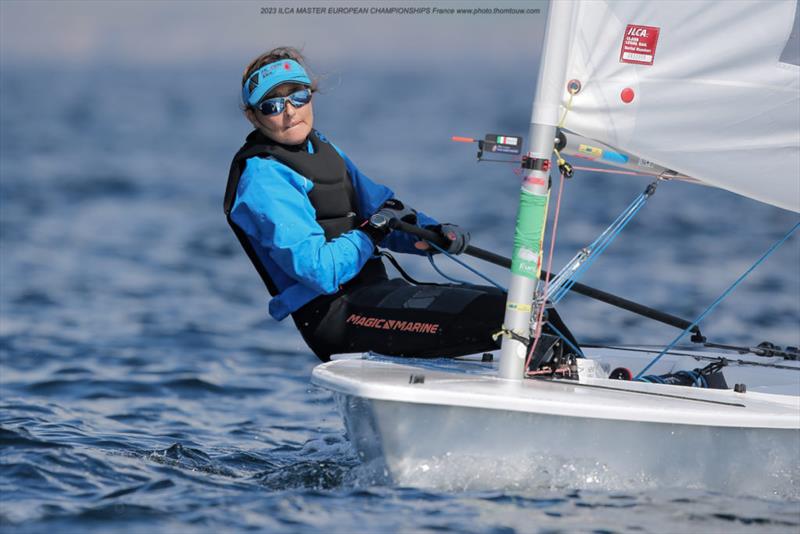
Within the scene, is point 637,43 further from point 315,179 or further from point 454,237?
point 315,179

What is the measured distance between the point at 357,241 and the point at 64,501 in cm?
127

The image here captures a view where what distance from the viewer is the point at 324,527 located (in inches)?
144

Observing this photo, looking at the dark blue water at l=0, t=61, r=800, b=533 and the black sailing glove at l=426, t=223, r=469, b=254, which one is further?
the black sailing glove at l=426, t=223, r=469, b=254

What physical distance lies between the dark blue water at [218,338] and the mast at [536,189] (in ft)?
1.56

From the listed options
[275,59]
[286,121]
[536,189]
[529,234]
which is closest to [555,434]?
[529,234]

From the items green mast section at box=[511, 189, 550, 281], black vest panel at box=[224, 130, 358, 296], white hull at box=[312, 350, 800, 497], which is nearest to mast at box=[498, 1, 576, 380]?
green mast section at box=[511, 189, 550, 281]

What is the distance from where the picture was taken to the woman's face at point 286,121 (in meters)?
4.27

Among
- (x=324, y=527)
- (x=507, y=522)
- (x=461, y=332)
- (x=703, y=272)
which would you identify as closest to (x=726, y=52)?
(x=461, y=332)

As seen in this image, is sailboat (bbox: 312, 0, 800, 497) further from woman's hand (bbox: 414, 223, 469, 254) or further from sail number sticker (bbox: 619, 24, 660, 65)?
woman's hand (bbox: 414, 223, 469, 254)

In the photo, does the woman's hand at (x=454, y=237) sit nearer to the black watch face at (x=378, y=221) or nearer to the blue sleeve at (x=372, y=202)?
the black watch face at (x=378, y=221)

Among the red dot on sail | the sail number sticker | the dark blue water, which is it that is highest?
the sail number sticker

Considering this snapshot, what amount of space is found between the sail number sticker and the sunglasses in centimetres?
108

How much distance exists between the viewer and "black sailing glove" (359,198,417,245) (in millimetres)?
4184

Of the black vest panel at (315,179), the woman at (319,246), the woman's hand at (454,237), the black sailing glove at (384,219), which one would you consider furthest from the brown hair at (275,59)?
the woman's hand at (454,237)
